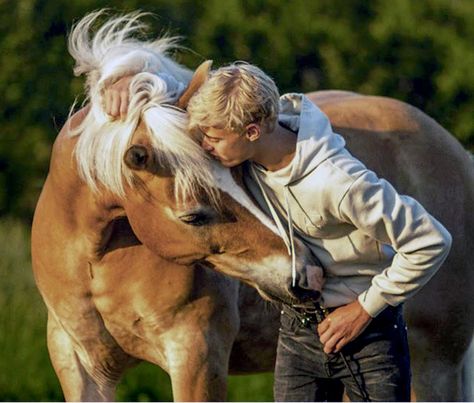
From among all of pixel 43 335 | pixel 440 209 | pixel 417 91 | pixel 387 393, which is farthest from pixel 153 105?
pixel 417 91

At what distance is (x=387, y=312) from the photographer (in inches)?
162

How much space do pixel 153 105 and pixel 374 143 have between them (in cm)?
140

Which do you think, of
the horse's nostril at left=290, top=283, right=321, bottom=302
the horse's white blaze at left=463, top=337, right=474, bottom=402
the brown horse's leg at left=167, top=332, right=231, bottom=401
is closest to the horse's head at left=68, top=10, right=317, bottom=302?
the horse's nostril at left=290, top=283, right=321, bottom=302

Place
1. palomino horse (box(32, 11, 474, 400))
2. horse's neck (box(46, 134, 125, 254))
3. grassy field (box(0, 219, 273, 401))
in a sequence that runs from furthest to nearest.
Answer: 1. grassy field (box(0, 219, 273, 401))
2. horse's neck (box(46, 134, 125, 254))
3. palomino horse (box(32, 11, 474, 400))

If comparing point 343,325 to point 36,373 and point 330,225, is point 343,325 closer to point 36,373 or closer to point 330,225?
point 330,225

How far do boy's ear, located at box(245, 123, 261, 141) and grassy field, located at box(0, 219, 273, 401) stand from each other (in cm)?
378

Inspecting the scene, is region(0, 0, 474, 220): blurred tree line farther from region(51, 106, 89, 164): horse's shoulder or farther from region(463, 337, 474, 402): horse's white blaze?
region(51, 106, 89, 164): horse's shoulder

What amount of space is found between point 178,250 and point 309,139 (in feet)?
1.96

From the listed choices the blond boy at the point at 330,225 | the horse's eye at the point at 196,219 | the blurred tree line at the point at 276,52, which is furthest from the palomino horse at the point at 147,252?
the blurred tree line at the point at 276,52

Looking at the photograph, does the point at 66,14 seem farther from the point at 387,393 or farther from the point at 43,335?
the point at 387,393

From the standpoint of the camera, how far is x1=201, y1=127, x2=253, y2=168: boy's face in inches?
155

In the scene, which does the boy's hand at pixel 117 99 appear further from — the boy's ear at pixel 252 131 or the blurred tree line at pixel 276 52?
the blurred tree line at pixel 276 52

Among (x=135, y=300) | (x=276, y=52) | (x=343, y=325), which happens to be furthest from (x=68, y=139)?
(x=276, y=52)

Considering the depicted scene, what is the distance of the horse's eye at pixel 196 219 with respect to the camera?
4141 millimetres
